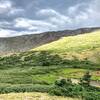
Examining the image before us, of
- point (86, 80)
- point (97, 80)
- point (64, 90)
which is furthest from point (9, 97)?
point (97, 80)

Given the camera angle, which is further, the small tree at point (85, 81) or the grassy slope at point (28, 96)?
the small tree at point (85, 81)

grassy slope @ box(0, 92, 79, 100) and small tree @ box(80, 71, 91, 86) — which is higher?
grassy slope @ box(0, 92, 79, 100)

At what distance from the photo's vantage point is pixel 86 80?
125 meters

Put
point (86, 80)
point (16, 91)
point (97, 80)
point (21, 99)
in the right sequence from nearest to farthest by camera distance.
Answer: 1. point (21, 99)
2. point (16, 91)
3. point (86, 80)
4. point (97, 80)

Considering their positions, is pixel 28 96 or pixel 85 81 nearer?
pixel 28 96

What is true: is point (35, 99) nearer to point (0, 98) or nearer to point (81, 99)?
point (0, 98)

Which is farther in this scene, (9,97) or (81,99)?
(81,99)

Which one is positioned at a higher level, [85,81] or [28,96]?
[28,96]

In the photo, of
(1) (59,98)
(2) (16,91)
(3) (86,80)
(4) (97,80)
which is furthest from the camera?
(4) (97,80)

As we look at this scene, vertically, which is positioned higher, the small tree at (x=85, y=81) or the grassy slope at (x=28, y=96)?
the grassy slope at (x=28, y=96)

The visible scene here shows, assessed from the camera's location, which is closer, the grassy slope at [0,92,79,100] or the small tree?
the grassy slope at [0,92,79,100]

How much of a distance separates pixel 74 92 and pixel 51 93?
541 centimetres

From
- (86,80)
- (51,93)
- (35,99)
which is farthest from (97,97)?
(86,80)

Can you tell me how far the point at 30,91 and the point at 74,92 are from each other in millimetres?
8308
